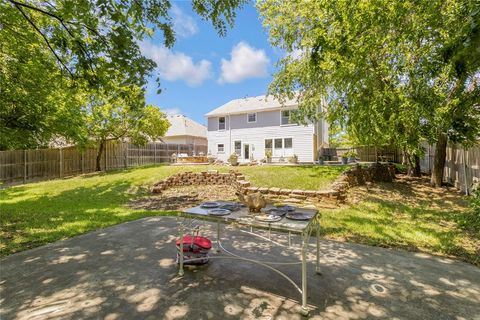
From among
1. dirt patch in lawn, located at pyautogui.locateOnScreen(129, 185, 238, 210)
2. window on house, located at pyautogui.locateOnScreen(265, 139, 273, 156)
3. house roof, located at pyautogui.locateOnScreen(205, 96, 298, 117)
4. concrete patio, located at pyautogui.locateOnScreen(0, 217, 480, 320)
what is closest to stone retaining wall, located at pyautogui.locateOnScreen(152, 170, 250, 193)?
dirt patch in lawn, located at pyautogui.locateOnScreen(129, 185, 238, 210)

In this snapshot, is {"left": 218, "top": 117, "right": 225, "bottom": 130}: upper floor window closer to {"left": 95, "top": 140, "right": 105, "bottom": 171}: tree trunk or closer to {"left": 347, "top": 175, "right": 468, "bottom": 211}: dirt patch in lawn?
{"left": 95, "top": 140, "right": 105, "bottom": 171}: tree trunk

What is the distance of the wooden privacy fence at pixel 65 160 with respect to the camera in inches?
545

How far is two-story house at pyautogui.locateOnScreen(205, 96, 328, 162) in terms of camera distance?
1991 cm

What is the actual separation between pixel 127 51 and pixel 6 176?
48.5ft

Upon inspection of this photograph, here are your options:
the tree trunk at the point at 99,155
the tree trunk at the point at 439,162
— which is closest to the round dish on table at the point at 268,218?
the tree trunk at the point at 439,162

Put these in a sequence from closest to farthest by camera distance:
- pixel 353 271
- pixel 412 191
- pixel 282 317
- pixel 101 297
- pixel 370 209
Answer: pixel 282 317 < pixel 101 297 < pixel 353 271 < pixel 370 209 < pixel 412 191

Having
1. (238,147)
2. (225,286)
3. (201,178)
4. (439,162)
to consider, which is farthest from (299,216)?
(238,147)

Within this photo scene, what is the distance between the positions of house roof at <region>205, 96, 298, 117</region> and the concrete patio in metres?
17.5

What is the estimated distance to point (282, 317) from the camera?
2.52 meters

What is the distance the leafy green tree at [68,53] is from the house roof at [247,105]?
14116mm

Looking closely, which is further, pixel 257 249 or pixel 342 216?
pixel 342 216

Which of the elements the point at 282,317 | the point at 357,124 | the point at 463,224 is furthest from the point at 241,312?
the point at 357,124

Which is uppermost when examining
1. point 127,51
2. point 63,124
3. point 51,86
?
point 51,86

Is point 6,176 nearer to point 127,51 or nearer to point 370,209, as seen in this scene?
point 127,51
